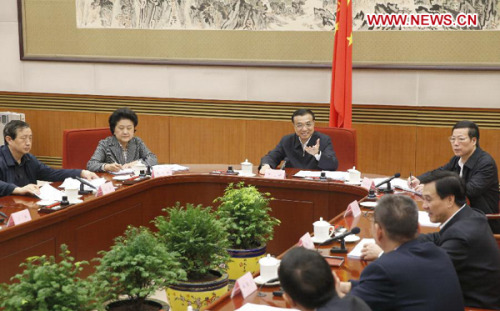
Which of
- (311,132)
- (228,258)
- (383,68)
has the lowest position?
(228,258)

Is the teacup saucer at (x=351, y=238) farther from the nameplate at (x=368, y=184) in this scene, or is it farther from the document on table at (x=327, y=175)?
the document on table at (x=327, y=175)

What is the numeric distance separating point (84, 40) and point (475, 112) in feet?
14.8

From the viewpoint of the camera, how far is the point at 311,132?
17.0ft

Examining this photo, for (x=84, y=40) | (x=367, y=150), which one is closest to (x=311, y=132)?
(x=367, y=150)

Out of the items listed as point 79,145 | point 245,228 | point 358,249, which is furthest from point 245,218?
point 79,145

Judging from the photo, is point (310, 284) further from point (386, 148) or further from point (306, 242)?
point (386, 148)

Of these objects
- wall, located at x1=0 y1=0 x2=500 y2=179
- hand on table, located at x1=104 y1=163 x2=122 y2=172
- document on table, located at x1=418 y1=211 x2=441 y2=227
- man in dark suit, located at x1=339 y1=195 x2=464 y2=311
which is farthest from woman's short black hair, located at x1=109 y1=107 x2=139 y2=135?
man in dark suit, located at x1=339 y1=195 x2=464 y2=311

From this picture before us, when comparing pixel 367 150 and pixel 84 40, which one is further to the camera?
pixel 84 40

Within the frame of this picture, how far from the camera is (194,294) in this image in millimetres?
2785

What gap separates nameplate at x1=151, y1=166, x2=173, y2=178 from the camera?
4773 millimetres

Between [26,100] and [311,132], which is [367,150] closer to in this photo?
[311,132]

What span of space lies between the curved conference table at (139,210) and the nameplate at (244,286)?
4.66 ft

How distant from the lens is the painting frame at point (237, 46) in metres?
6.30

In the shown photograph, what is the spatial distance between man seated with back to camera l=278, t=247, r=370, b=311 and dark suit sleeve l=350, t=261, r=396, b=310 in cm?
32
